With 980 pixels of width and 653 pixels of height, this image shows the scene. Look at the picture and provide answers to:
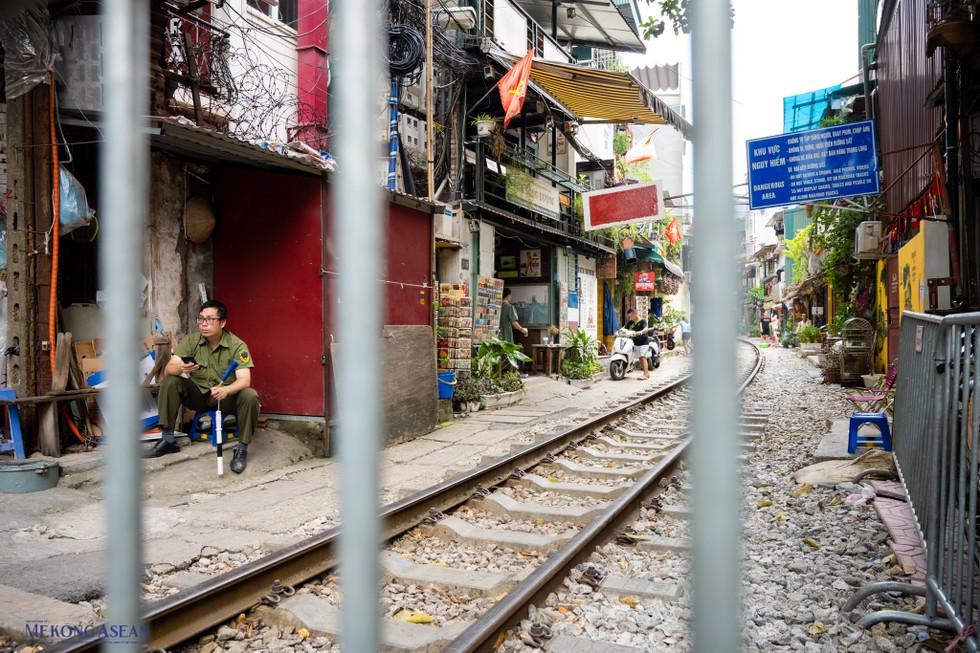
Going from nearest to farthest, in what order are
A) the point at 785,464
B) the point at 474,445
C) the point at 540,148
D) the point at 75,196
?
the point at 75,196 < the point at 785,464 < the point at 474,445 < the point at 540,148

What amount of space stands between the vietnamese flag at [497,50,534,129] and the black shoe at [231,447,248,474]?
6.83 metres

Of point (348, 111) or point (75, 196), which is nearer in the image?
point (348, 111)

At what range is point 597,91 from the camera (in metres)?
11.8

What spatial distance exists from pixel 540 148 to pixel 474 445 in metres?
11.4

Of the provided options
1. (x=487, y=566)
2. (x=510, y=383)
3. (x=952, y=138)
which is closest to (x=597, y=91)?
(x=510, y=383)

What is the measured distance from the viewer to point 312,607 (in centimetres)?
317

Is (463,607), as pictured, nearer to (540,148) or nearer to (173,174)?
(173,174)

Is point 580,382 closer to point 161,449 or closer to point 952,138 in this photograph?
point 952,138

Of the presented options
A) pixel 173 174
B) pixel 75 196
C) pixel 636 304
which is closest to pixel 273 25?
pixel 173 174

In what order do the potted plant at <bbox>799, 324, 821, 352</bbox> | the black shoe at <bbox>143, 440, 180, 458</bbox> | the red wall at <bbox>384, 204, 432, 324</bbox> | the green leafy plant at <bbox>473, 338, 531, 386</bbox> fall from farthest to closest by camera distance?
the potted plant at <bbox>799, 324, 821, 352</bbox> < the green leafy plant at <bbox>473, 338, 531, 386</bbox> < the red wall at <bbox>384, 204, 432, 324</bbox> < the black shoe at <bbox>143, 440, 180, 458</bbox>

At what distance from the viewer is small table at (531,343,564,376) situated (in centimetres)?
1553

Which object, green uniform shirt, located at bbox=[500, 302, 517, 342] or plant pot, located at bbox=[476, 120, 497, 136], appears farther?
green uniform shirt, located at bbox=[500, 302, 517, 342]

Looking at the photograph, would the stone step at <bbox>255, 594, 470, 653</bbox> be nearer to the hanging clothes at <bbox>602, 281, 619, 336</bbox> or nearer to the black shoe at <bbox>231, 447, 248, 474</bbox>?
the black shoe at <bbox>231, 447, 248, 474</bbox>

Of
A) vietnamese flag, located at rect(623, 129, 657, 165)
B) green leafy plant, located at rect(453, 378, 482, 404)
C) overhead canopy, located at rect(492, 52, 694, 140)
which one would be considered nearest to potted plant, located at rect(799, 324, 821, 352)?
vietnamese flag, located at rect(623, 129, 657, 165)
